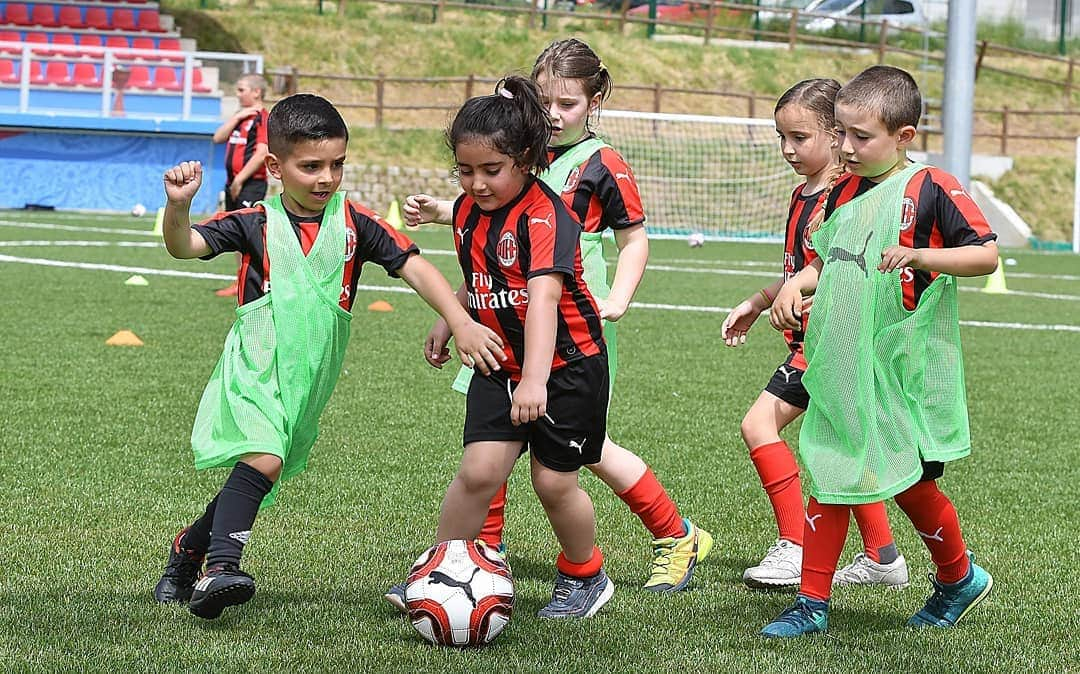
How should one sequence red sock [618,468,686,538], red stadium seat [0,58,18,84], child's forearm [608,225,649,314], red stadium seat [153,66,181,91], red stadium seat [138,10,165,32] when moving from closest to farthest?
child's forearm [608,225,649,314] → red sock [618,468,686,538] → red stadium seat [153,66,181,91] → red stadium seat [0,58,18,84] → red stadium seat [138,10,165,32]

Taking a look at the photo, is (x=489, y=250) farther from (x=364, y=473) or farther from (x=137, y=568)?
(x=364, y=473)

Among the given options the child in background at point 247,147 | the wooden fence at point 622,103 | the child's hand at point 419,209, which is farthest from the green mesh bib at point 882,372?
the wooden fence at point 622,103

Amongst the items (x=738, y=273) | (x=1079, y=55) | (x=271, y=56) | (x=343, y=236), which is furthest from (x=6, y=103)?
(x=1079, y=55)

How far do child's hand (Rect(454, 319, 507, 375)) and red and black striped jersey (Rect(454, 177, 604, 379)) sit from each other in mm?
78

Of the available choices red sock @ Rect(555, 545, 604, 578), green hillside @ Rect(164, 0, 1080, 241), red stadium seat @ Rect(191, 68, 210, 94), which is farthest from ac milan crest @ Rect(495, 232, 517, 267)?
green hillside @ Rect(164, 0, 1080, 241)

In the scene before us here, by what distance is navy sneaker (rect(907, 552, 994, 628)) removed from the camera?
3814mm

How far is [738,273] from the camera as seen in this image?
16359 mm

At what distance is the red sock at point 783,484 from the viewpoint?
4.47m

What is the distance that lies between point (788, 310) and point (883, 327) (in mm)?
246

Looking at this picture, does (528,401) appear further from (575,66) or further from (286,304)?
(575,66)

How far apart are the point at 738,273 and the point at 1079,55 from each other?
2846cm

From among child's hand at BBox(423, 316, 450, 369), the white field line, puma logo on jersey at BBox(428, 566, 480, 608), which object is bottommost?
the white field line

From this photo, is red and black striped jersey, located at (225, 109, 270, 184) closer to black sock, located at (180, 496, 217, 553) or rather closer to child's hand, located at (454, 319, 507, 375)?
black sock, located at (180, 496, 217, 553)

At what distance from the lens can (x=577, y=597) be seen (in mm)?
3889
